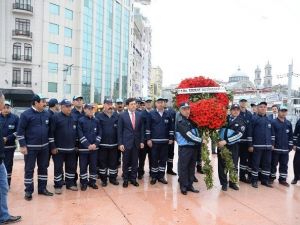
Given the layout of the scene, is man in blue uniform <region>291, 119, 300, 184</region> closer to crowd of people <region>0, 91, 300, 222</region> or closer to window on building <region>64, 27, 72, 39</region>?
crowd of people <region>0, 91, 300, 222</region>

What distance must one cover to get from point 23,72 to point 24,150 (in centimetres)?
3324

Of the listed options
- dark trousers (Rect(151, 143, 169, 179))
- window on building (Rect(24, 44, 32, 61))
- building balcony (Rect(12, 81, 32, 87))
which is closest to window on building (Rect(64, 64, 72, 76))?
window on building (Rect(24, 44, 32, 61))

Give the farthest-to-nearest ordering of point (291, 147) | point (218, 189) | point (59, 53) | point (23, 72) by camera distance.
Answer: point (59, 53)
point (23, 72)
point (291, 147)
point (218, 189)

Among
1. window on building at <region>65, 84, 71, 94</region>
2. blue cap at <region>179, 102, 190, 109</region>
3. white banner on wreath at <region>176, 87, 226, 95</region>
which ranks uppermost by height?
window on building at <region>65, 84, 71, 94</region>

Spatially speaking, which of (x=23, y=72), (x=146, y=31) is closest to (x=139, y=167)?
(x=23, y=72)

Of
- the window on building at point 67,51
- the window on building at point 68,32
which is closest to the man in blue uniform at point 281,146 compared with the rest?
the window on building at point 67,51

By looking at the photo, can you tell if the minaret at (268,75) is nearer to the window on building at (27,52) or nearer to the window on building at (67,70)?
the window on building at (67,70)

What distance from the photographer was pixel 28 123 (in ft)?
19.1

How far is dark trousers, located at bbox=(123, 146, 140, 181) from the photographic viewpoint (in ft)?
22.3

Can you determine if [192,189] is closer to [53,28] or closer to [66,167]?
[66,167]

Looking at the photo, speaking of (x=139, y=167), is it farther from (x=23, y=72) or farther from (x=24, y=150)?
(x=23, y=72)

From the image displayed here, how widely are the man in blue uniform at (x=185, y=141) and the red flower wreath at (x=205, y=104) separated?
149mm

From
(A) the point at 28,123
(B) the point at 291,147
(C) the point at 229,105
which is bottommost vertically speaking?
(B) the point at 291,147

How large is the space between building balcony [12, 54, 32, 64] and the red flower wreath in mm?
32884
